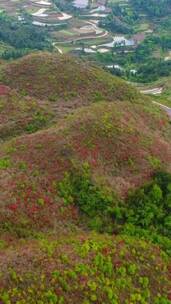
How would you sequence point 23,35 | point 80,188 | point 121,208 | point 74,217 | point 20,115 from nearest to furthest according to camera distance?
point 74,217 < point 121,208 < point 80,188 < point 20,115 < point 23,35

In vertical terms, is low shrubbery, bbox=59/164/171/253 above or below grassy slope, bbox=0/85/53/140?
below

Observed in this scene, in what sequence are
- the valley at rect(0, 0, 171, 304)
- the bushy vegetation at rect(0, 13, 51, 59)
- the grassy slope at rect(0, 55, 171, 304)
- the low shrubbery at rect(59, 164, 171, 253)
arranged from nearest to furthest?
1. the grassy slope at rect(0, 55, 171, 304)
2. the valley at rect(0, 0, 171, 304)
3. the low shrubbery at rect(59, 164, 171, 253)
4. the bushy vegetation at rect(0, 13, 51, 59)

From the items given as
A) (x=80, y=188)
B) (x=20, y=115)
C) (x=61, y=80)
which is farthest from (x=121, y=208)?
(x=61, y=80)

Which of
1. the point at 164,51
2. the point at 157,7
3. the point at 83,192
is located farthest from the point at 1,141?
the point at 157,7

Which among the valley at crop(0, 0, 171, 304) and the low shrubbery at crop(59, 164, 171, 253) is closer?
the valley at crop(0, 0, 171, 304)

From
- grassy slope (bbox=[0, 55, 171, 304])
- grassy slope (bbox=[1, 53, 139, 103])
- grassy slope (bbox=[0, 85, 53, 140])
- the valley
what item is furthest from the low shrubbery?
grassy slope (bbox=[1, 53, 139, 103])

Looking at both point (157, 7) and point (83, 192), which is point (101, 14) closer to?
point (157, 7)

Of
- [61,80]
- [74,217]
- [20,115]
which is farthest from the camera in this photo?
[61,80]

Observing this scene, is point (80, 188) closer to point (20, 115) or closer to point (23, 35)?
point (20, 115)

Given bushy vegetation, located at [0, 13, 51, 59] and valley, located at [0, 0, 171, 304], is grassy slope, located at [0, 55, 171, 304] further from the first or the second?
bushy vegetation, located at [0, 13, 51, 59]
